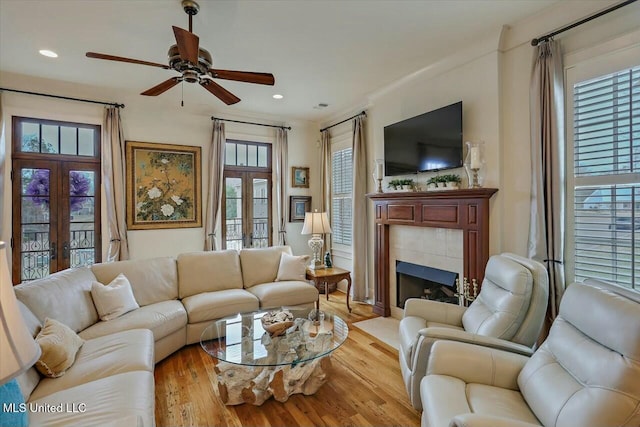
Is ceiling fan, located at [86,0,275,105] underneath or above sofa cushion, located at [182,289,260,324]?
above

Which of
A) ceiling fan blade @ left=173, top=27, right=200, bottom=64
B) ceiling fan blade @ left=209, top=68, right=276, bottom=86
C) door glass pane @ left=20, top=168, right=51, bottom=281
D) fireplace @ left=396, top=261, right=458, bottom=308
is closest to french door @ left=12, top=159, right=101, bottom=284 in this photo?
door glass pane @ left=20, top=168, right=51, bottom=281

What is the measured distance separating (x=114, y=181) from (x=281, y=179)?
252 centimetres

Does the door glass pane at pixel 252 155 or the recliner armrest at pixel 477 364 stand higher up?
the door glass pane at pixel 252 155

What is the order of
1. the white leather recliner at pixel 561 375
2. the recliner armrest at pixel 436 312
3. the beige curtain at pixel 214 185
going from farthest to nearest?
the beige curtain at pixel 214 185 → the recliner armrest at pixel 436 312 → the white leather recliner at pixel 561 375

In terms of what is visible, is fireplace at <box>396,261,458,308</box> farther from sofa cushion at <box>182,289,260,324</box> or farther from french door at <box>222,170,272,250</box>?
french door at <box>222,170,272,250</box>

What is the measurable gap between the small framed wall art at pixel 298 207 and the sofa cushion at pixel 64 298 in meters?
3.32

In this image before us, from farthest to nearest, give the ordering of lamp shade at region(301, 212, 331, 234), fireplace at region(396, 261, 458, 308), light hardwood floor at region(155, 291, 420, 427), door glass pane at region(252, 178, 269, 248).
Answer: door glass pane at region(252, 178, 269, 248) < lamp shade at region(301, 212, 331, 234) < fireplace at region(396, 261, 458, 308) < light hardwood floor at region(155, 291, 420, 427)

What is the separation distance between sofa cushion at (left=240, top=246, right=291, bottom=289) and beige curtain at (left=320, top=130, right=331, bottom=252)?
1723 mm

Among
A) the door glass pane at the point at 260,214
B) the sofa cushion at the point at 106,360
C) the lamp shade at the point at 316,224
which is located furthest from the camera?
the door glass pane at the point at 260,214

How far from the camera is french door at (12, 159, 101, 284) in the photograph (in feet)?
12.7

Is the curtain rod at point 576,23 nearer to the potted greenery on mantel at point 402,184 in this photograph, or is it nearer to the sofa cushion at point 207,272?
the potted greenery on mantel at point 402,184

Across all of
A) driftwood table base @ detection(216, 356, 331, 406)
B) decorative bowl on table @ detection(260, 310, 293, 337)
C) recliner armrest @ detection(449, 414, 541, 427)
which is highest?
recliner armrest @ detection(449, 414, 541, 427)

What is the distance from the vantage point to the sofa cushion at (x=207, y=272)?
359cm

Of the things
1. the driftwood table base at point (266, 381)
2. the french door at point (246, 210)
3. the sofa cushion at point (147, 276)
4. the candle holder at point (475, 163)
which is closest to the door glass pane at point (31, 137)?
the sofa cushion at point (147, 276)
